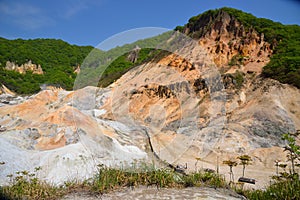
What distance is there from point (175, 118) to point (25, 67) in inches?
1830

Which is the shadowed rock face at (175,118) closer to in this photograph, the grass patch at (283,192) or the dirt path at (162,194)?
the dirt path at (162,194)

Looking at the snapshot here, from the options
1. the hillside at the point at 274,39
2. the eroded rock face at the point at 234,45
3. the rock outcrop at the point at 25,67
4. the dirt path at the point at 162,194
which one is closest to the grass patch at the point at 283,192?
the dirt path at the point at 162,194

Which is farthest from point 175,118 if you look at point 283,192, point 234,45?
point 283,192

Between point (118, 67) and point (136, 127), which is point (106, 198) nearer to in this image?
point (136, 127)

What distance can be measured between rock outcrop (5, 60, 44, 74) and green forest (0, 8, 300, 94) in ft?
2.51

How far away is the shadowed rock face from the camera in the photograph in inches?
362

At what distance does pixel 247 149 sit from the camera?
13258mm

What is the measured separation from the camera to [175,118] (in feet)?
54.9

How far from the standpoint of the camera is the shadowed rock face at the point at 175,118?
9.20 m

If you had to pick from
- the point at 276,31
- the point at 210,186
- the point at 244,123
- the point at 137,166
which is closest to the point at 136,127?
the point at 244,123

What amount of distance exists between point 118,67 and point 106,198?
25.8 meters

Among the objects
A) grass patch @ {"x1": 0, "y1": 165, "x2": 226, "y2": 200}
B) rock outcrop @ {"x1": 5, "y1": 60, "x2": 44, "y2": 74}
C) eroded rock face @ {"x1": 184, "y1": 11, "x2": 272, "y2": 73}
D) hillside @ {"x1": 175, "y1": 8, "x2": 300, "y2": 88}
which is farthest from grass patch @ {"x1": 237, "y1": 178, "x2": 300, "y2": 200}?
rock outcrop @ {"x1": 5, "y1": 60, "x2": 44, "y2": 74}

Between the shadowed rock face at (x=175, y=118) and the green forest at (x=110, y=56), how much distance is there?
3.50 ft

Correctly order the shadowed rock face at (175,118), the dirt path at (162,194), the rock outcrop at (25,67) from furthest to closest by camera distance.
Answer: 1. the rock outcrop at (25,67)
2. the shadowed rock face at (175,118)
3. the dirt path at (162,194)
